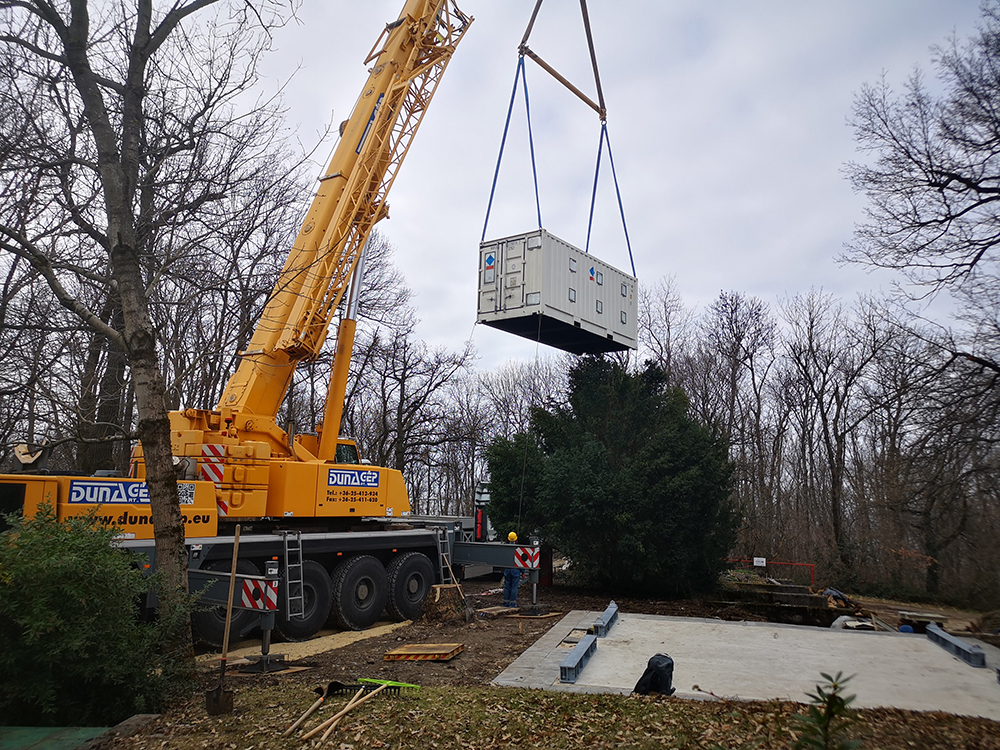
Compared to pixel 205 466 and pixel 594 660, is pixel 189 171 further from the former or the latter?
pixel 594 660

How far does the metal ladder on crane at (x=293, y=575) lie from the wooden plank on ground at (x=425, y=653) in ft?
6.11

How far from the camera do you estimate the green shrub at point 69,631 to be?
18.6ft

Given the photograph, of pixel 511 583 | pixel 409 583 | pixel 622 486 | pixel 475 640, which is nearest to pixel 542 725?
pixel 475 640

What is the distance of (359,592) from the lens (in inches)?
483

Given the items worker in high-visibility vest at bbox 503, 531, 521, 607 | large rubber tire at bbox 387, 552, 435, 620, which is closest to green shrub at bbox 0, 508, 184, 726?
large rubber tire at bbox 387, 552, 435, 620

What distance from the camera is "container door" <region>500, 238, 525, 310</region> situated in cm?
1330

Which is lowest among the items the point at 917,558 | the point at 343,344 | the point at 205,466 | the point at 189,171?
the point at 917,558

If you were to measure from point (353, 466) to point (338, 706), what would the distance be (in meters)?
6.17

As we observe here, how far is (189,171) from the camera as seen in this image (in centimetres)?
862

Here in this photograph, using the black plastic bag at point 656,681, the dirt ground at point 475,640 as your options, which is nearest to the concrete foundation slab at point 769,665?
the black plastic bag at point 656,681

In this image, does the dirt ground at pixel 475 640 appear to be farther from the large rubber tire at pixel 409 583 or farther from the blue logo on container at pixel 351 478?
the blue logo on container at pixel 351 478

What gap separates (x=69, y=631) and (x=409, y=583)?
318 inches

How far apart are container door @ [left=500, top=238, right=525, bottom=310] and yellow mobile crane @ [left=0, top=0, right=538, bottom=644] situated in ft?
8.25

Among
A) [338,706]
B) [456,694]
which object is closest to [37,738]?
[338,706]
